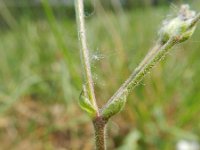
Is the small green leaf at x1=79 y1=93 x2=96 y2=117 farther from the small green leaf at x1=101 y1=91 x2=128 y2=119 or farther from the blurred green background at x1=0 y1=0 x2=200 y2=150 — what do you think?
the blurred green background at x1=0 y1=0 x2=200 y2=150

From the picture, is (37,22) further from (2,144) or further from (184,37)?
(184,37)

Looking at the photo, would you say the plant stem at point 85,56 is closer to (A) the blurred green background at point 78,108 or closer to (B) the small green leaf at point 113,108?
(B) the small green leaf at point 113,108

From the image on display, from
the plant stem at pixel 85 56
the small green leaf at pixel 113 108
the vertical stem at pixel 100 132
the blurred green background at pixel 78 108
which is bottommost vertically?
the blurred green background at pixel 78 108

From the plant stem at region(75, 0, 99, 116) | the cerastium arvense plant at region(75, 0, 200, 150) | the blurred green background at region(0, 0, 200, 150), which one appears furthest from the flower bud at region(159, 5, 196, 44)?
the blurred green background at region(0, 0, 200, 150)

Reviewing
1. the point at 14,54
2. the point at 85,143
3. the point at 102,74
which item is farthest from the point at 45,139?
the point at 14,54

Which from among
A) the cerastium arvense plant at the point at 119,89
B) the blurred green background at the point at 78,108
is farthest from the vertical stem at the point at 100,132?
the blurred green background at the point at 78,108

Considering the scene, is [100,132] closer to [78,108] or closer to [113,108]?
[113,108]

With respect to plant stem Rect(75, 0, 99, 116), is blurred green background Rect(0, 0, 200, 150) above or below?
below

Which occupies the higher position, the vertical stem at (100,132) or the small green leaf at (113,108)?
the small green leaf at (113,108)

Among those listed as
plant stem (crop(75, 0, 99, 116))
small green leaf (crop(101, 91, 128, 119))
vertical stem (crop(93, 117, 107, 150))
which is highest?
plant stem (crop(75, 0, 99, 116))
